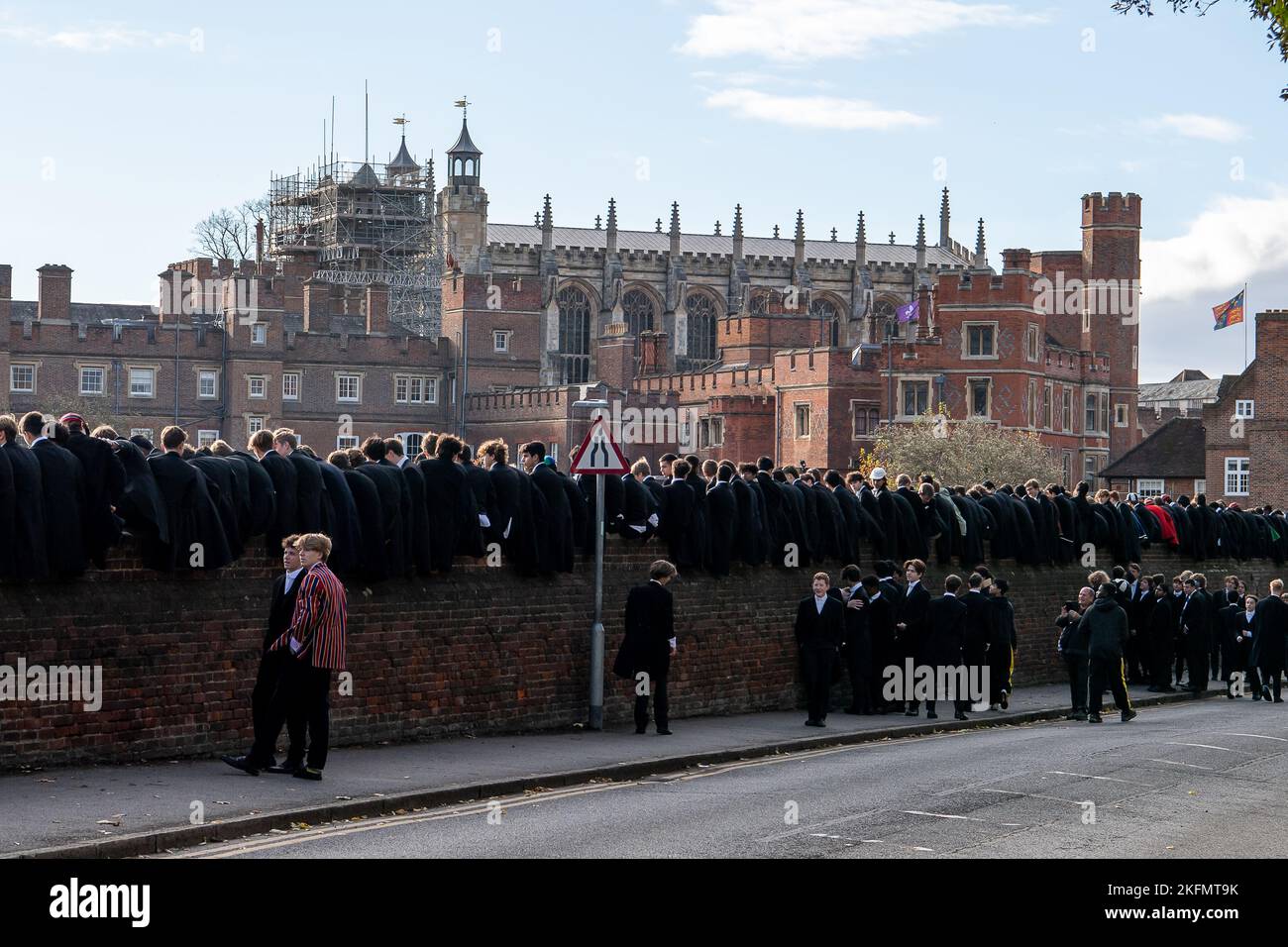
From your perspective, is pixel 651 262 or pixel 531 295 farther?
pixel 651 262

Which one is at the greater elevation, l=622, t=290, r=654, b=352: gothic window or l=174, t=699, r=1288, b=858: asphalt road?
l=622, t=290, r=654, b=352: gothic window

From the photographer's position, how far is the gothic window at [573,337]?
363 ft

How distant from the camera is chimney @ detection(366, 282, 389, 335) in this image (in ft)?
306

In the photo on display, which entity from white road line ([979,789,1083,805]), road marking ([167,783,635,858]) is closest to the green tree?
white road line ([979,789,1083,805])

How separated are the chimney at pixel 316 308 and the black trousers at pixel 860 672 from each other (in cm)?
7219

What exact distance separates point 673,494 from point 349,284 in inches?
3400

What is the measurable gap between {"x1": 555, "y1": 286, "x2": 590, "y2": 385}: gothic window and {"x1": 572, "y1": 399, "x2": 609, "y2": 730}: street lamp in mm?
88486

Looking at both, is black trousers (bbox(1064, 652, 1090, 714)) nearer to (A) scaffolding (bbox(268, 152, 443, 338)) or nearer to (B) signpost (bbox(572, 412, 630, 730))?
(B) signpost (bbox(572, 412, 630, 730))

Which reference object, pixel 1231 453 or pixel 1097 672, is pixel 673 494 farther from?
pixel 1231 453

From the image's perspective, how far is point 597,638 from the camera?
65.3ft

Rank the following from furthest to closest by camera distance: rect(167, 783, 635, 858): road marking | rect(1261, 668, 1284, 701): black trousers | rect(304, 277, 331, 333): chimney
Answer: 1. rect(304, 277, 331, 333): chimney
2. rect(1261, 668, 1284, 701): black trousers
3. rect(167, 783, 635, 858): road marking

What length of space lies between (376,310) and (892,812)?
267 feet
